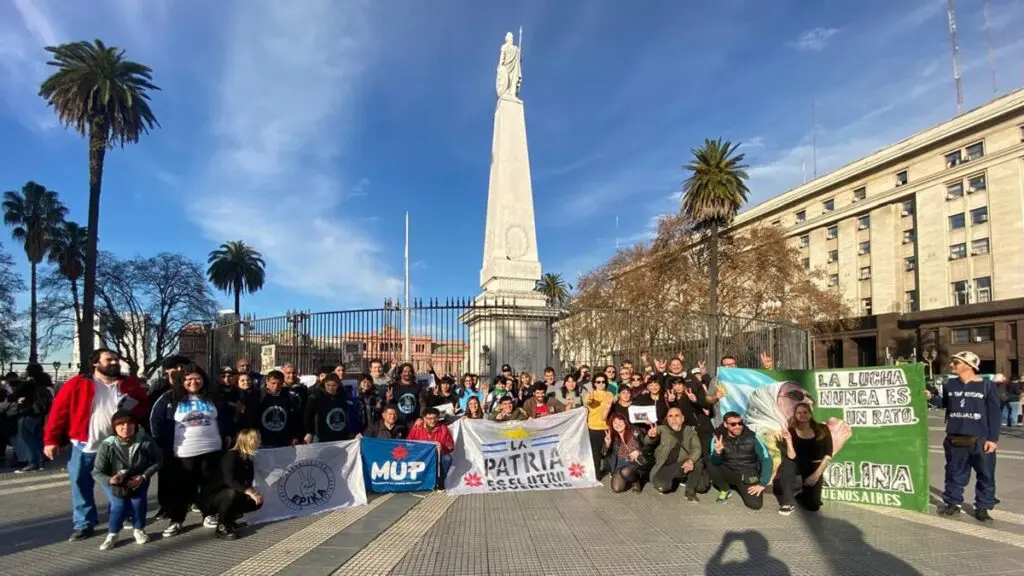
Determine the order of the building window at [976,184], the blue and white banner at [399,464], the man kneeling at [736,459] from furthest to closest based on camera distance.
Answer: the building window at [976,184], the blue and white banner at [399,464], the man kneeling at [736,459]

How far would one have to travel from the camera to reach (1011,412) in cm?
2036

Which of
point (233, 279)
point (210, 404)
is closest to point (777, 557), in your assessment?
point (210, 404)

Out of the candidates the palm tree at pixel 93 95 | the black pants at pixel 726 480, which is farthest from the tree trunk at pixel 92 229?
the black pants at pixel 726 480

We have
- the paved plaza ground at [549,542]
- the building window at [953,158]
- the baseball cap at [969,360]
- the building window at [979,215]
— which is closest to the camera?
the paved plaza ground at [549,542]

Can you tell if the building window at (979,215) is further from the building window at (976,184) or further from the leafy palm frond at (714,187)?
the leafy palm frond at (714,187)

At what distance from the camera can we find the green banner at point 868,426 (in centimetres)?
711

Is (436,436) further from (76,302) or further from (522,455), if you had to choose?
(76,302)

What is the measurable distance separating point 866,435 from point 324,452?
Result: 654 cm

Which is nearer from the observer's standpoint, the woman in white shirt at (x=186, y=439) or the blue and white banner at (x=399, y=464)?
the woman in white shirt at (x=186, y=439)

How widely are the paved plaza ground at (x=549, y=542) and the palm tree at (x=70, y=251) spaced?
1448 inches

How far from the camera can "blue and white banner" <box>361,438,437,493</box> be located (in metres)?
7.77

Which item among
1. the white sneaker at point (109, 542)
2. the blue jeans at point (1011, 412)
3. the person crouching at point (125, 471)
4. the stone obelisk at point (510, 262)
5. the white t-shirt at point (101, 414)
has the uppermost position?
the stone obelisk at point (510, 262)

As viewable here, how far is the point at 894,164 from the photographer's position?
4988 centimetres

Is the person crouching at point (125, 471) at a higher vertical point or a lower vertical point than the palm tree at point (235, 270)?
lower
